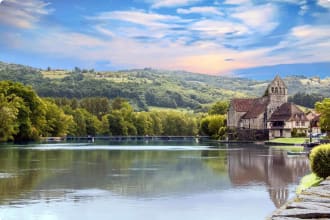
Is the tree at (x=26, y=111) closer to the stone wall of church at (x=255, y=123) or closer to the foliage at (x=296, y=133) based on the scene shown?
the stone wall of church at (x=255, y=123)

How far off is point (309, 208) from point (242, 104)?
76180mm

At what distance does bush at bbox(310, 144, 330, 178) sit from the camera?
16000 mm

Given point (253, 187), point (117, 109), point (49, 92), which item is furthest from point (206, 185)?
point (49, 92)

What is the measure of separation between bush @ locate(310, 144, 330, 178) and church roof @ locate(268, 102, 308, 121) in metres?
57.7

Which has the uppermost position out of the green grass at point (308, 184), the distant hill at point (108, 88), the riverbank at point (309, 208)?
the distant hill at point (108, 88)

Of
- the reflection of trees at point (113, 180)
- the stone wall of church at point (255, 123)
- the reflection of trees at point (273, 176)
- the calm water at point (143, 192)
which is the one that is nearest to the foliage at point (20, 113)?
the stone wall of church at point (255, 123)

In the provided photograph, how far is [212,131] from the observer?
89438 millimetres

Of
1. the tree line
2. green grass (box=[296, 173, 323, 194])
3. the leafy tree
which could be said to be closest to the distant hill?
the tree line

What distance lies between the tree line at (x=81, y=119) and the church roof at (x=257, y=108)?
4.68 meters

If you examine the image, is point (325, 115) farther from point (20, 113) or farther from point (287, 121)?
point (20, 113)

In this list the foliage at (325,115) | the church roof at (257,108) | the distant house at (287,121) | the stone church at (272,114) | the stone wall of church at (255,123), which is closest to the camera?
the foliage at (325,115)

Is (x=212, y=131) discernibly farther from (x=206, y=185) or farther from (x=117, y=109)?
(x=206, y=185)

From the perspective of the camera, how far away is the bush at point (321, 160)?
16.0 m

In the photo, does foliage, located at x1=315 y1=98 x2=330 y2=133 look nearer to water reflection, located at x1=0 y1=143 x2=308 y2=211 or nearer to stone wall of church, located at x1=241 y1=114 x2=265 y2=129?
water reflection, located at x1=0 y1=143 x2=308 y2=211
